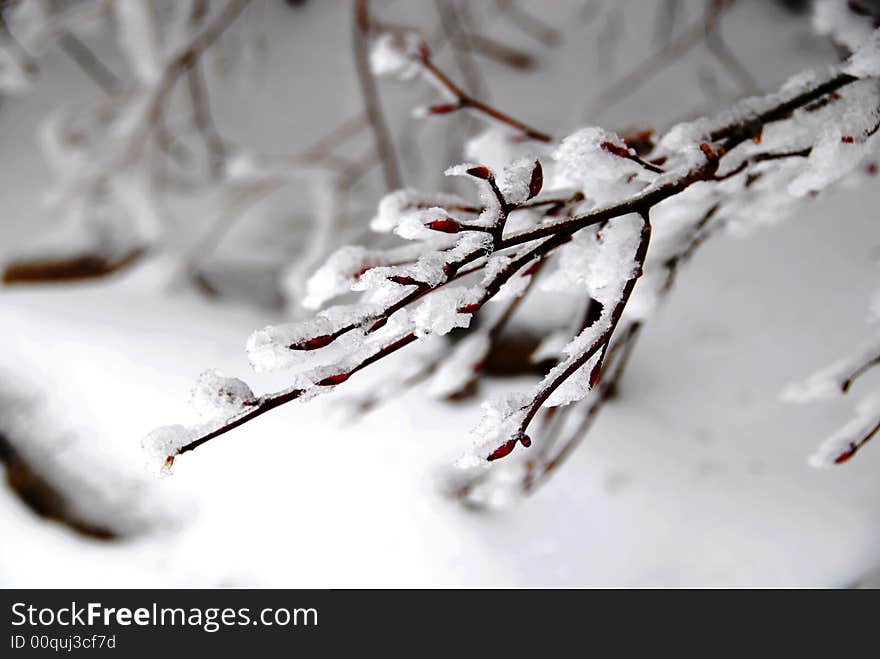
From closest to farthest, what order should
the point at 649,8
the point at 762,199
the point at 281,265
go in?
the point at 762,199
the point at 281,265
the point at 649,8

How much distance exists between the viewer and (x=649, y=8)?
2.51m

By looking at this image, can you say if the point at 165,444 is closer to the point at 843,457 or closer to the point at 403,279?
the point at 403,279

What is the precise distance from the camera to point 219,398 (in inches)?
20.4

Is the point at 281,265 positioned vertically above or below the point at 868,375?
above

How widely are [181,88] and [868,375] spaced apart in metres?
2.84

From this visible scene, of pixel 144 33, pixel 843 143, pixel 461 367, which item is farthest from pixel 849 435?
pixel 144 33

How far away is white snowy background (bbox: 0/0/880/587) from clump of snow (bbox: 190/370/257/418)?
75cm

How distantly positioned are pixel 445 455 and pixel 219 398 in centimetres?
125

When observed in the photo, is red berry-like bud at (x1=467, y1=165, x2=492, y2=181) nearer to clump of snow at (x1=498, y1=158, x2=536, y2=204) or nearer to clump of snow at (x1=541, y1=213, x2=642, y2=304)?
clump of snow at (x1=498, y1=158, x2=536, y2=204)

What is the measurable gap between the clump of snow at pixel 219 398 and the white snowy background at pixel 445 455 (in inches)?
29.5

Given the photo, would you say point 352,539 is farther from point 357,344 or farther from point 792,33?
point 792,33

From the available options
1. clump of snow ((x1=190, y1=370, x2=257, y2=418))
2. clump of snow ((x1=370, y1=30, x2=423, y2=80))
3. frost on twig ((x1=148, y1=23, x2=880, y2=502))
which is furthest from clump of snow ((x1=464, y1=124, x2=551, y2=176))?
clump of snow ((x1=190, y1=370, x2=257, y2=418))
